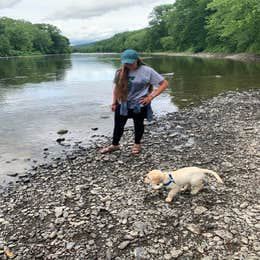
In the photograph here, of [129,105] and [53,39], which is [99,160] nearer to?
[129,105]

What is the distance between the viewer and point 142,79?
27.1ft

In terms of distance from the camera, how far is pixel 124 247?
523cm

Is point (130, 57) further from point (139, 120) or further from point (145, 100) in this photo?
point (139, 120)

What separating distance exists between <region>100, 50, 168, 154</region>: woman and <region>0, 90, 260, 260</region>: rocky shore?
1338 mm

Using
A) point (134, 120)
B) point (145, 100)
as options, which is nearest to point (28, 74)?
point (134, 120)

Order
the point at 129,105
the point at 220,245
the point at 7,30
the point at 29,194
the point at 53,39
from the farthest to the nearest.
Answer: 1. the point at 53,39
2. the point at 7,30
3. the point at 129,105
4. the point at 29,194
5. the point at 220,245

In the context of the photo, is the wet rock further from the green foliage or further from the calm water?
the green foliage

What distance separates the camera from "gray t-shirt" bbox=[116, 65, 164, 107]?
8.27m

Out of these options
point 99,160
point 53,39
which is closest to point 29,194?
point 99,160

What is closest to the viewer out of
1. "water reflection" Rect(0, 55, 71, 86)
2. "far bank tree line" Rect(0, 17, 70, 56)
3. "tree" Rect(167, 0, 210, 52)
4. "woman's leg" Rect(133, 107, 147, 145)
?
"woman's leg" Rect(133, 107, 147, 145)

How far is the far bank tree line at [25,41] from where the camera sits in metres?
127

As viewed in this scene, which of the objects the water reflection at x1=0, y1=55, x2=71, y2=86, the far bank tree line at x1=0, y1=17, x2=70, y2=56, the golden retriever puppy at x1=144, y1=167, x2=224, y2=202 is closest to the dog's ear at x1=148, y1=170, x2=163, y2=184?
the golden retriever puppy at x1=144, y1=167, x2=224, y2=202

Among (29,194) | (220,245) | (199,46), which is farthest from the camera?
(199,46)

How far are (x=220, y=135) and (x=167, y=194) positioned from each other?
491cm
